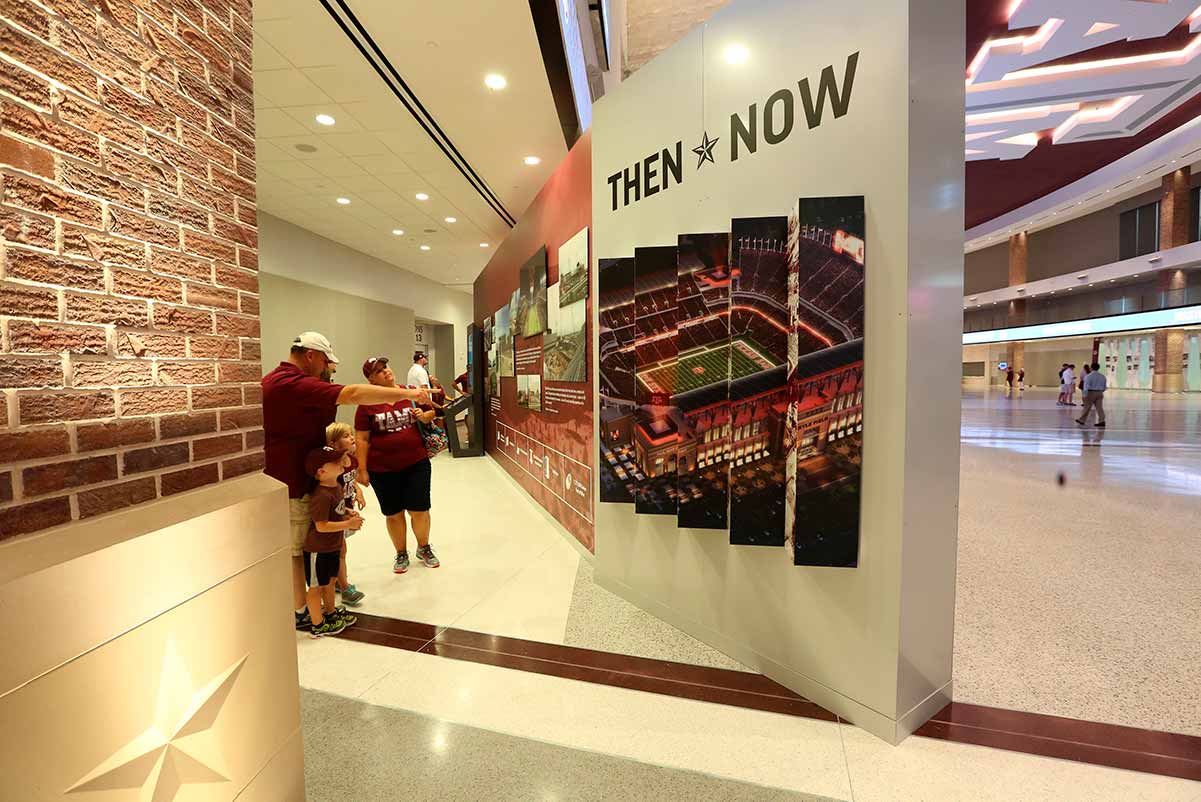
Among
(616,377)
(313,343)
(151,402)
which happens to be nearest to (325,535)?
(313,343)

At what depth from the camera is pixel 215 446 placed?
1.45m

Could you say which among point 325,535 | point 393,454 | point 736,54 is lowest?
point 325,535

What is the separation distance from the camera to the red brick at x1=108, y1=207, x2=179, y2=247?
1163 millimetres

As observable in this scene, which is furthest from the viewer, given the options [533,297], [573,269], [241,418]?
[533,297]

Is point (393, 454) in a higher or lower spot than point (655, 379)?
lower

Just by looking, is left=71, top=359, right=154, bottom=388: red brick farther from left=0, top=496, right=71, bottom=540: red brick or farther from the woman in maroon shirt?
the woman in maroon shirt

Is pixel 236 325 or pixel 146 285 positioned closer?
pixel 146 285

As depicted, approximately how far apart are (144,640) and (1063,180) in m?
23.7

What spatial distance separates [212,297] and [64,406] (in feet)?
1.68

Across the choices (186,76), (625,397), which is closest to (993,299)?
(625,397)

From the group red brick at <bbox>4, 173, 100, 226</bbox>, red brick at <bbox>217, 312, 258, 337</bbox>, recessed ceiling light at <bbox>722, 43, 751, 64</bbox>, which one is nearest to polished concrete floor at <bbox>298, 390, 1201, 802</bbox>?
red brick at <bbox>217, 312, 258, 337</bbox>

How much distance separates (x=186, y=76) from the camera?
4.42 feet

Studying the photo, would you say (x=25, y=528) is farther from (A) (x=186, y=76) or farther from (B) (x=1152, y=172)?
(B) (x=1152, y=172)

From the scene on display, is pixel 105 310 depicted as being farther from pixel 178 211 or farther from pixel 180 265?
pixel 178 211
